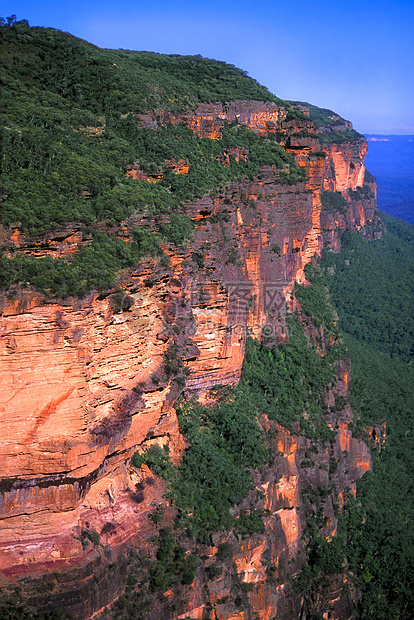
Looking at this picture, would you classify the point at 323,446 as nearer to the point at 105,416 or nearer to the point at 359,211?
the point at 105,416

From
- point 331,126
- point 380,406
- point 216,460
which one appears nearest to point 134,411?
point 216,460

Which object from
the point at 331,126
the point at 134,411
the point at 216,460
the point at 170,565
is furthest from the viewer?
the point at 331,126

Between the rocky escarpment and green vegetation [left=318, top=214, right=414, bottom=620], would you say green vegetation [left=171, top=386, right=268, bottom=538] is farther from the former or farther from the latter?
green vegetation [left=318, top=214, right=414, bottom=620]

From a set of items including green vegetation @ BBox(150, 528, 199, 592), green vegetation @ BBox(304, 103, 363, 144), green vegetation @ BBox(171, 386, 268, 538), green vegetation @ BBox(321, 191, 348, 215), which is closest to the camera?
green vegetation @ BBox(150, 528, 199, 592)

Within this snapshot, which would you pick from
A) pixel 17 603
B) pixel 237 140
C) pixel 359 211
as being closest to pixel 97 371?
pixel 17 603

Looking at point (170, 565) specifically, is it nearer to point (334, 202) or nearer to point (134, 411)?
point (134, 411)

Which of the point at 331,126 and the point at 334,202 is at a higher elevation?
the point at 331,126

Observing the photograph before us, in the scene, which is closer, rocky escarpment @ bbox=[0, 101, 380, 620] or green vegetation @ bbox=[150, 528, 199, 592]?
rocky escarpment @ bbox=[0, 101, 380, 620]

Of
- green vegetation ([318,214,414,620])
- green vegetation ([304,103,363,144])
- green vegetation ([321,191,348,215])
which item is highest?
green vegetation ([304,103,363,144])

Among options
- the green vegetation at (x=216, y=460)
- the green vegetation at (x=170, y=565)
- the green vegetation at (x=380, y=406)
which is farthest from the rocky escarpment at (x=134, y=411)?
the green vegetation at (x=380, y=406)

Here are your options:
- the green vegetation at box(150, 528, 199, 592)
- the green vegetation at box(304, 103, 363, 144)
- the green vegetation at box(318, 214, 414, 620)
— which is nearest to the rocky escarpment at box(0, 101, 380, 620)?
the green vegetation at box(150, 528, 199, 592)
